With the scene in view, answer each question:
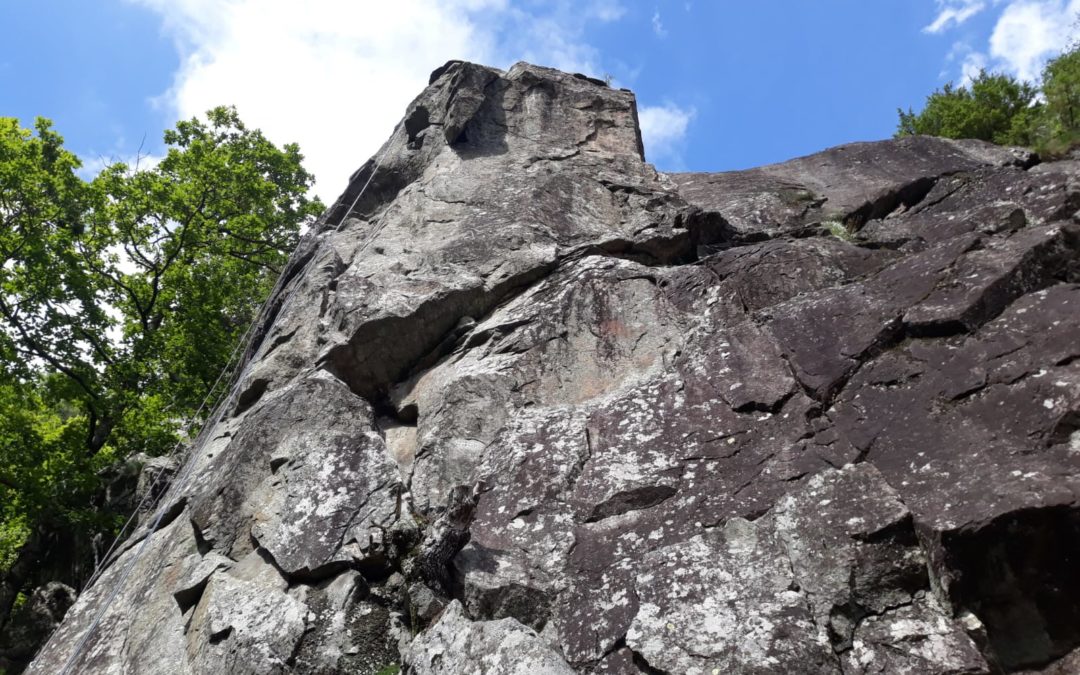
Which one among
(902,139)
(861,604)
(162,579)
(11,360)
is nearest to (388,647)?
(162,579)

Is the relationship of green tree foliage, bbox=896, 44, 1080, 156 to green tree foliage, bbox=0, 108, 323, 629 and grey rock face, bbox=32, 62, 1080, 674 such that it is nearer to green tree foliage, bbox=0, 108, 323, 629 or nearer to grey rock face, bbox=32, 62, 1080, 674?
grey rock face, bbox=32, 62, 1080, 674

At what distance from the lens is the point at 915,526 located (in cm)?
666

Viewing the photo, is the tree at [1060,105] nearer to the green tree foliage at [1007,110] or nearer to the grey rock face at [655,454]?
the green tree foliage at [1007,110]

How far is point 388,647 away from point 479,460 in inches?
92.1

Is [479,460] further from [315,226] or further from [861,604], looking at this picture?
[315,226]

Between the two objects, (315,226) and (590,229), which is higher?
(315,226)

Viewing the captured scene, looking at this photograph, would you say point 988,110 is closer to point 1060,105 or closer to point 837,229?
point 1060,105

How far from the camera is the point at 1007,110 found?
22.5 meters

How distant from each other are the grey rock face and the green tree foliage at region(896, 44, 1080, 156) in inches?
276

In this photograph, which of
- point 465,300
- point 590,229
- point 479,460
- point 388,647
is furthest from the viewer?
point 590,229

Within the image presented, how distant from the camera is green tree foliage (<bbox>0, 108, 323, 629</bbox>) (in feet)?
66.2

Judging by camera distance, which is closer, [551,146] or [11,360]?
[551,146]

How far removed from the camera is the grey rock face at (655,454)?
21.1 feet

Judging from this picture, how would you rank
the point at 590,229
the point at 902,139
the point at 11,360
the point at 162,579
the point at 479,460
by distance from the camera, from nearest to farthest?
the point at 479,460, the point at 162,579, the point at 590,229, the point at 902,139, the point at 11,360
